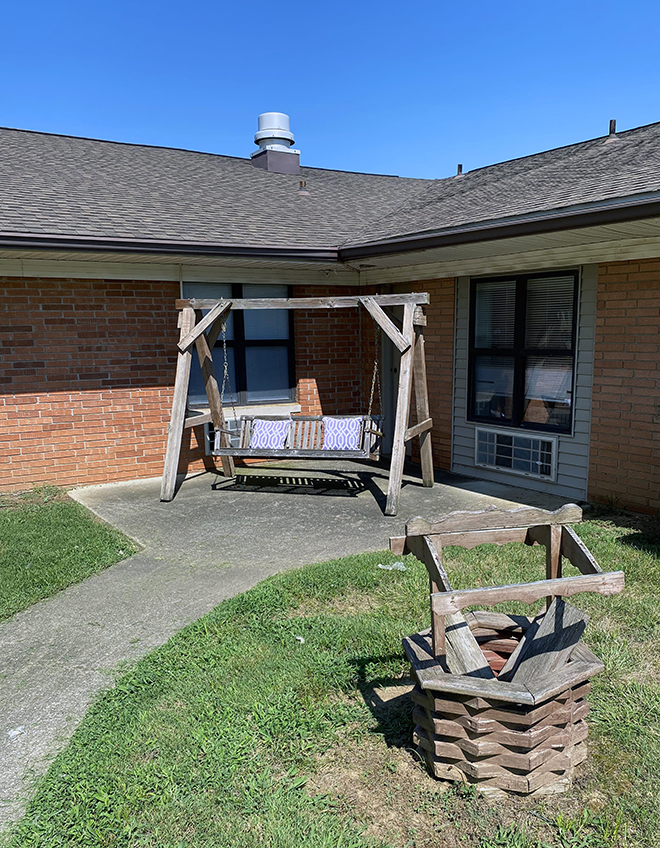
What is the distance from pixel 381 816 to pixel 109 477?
6.65 metres

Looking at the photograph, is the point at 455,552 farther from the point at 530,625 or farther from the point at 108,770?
the point at 108,770

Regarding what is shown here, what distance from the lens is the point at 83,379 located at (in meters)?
8.08

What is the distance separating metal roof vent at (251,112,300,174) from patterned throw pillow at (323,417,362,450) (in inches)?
254

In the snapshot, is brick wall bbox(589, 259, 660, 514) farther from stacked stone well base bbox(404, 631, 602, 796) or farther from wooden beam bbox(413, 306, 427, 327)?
stacked stone well base bbox(404, 631, 602, 796)

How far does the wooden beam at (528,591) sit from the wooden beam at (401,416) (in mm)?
4167

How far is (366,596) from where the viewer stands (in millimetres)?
4684

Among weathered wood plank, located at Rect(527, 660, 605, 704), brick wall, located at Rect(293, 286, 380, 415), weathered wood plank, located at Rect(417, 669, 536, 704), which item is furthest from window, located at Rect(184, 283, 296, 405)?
weathered wood plank, located at Rect(527, 660, 605, 704)

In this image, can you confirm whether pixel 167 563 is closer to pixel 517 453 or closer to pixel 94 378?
pixel 94 378

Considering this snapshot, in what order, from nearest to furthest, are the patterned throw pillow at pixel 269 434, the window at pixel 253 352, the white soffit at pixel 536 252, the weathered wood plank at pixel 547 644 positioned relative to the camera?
1. the weathered wood plank at pixel 547 644
2. the white soffit at pixel 536 252
3. the patterned throw pillow at pixel 269 434
4. the window at pixel 253 352

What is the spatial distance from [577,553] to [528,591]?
0.51 meters

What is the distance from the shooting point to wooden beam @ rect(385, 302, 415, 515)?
267 inches

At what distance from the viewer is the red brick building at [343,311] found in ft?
21.4

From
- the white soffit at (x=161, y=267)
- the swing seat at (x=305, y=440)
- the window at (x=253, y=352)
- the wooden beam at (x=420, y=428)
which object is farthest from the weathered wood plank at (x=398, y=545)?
the window at (x=253, y=352)

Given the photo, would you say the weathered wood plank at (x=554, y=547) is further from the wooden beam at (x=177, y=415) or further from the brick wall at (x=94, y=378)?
the brick wall at (x=94, y=378)
